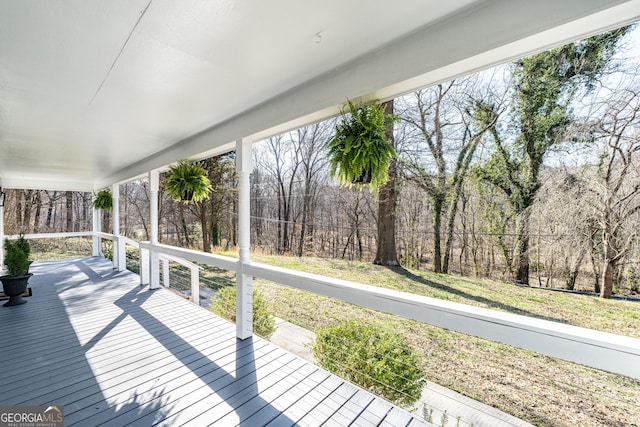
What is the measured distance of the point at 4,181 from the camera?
7.05m

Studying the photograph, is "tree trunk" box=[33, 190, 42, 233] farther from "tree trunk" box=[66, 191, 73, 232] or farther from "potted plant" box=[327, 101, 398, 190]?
"potted plant" box=[327, 101, 398, 190]

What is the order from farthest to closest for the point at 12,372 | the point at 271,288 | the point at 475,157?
the point at 271,288 → the point at 475,157 → the point at 12,372

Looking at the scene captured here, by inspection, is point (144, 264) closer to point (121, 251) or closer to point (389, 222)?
point (121, 251)

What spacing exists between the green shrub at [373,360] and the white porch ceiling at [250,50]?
2059mm

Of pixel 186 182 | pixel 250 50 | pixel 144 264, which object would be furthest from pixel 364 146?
pixel 144 264

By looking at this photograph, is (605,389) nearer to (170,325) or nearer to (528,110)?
(528,110)

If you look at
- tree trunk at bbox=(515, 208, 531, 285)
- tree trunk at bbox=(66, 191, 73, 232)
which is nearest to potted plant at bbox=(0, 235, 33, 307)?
tree trunk at bbox=(515, 208, 531, 285)

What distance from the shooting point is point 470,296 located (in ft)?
14.6

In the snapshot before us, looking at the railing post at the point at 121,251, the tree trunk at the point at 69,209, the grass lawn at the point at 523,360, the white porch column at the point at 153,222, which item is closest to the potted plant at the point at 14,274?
the white porch column at the point at 153,222

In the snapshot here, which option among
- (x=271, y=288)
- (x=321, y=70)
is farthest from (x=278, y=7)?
(x=271, y=288)

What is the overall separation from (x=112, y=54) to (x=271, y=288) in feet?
17.6

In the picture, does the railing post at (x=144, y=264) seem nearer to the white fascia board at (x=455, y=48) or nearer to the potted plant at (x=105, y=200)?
the potted plant at (x=105, y=200)

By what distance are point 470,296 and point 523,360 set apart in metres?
1.37

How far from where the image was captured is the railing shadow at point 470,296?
11.8 feet
